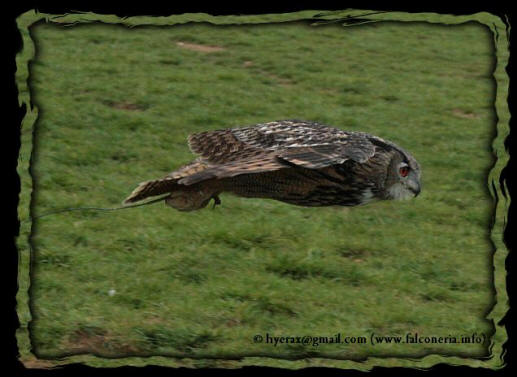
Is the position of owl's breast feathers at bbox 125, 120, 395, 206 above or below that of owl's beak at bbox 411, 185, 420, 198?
above

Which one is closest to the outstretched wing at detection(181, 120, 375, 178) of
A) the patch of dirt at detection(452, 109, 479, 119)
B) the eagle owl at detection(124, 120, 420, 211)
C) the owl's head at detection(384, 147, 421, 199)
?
the eagle owl at detection(124, 120, 420, 211)

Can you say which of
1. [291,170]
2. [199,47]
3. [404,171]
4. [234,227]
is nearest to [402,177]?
[404,171]

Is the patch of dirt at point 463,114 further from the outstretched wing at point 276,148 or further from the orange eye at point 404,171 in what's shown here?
the outstretched wing at point 276,148

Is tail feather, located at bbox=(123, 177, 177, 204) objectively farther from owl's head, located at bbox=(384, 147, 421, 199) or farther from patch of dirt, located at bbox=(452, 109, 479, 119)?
patch of dirt, located at bbox=(452, 109, 479, 119)

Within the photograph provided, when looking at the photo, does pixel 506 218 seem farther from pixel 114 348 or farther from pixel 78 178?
pixel 78 178

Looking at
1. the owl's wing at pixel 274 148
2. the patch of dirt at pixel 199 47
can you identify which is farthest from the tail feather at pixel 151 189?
the patch of dirt at pixel 199 47

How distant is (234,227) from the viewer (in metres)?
9.09

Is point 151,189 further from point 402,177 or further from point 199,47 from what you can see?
point 199,47

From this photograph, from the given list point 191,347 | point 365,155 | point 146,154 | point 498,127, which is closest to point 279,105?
point 146,154

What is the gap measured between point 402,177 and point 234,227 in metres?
2.00

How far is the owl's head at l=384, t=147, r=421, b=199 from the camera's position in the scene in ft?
31.3

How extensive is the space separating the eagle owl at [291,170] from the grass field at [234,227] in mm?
212

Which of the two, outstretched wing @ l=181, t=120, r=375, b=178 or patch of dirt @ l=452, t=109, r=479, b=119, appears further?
patch of dirt @ l=452, t=109, r=479, b=119

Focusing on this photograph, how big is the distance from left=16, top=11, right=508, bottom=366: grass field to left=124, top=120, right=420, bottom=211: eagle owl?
212 millimetres
